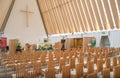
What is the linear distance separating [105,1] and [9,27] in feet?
42.3

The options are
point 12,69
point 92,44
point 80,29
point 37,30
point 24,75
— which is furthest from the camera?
point 37,30

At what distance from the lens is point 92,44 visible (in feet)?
70.9

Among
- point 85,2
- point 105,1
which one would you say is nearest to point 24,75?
point 105,1

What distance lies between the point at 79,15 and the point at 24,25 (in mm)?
8187

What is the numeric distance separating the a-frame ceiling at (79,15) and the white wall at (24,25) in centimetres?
133

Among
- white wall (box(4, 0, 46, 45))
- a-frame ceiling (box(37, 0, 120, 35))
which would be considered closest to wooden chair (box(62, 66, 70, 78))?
a-frame ceiling (box(37, 0, 120, 35))

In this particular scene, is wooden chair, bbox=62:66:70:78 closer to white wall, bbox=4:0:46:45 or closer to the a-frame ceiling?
the a-frame ceiling

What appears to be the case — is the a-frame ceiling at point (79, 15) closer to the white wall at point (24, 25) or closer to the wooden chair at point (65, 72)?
→ the white wall at point (24, 25)

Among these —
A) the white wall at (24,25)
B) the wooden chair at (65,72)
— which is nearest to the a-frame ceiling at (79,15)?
the white wall at (24,25)

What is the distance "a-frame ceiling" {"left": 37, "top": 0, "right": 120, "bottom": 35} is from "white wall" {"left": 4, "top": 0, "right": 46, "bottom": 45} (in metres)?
1.33

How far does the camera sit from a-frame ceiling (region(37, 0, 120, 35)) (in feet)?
66.6

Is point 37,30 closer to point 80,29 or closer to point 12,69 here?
point 80,29

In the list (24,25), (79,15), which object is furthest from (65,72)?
(24,25)

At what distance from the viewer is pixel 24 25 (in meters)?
27.3
